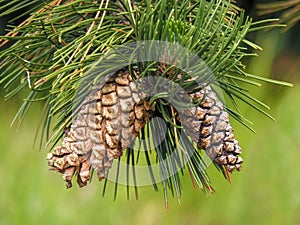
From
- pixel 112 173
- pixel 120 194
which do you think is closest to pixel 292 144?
pixel 120 194

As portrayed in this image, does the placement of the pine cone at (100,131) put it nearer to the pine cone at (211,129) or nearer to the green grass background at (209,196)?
the pine cone at (211,129)

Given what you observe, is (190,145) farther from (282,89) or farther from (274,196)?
(282,89)

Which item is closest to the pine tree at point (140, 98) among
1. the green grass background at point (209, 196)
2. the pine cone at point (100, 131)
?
the pine cone at point (100, 131)

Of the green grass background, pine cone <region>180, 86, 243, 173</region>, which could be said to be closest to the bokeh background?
the green grass background

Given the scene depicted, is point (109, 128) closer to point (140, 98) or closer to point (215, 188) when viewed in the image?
point (140, 98)

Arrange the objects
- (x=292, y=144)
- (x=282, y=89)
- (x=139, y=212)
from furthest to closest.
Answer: (x=282, y=89)
(x=292, y=144)
(x=139, y=212)

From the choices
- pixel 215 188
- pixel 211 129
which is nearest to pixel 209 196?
pixel 215 188

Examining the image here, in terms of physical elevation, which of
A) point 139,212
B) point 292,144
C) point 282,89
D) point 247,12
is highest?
point 247,12
